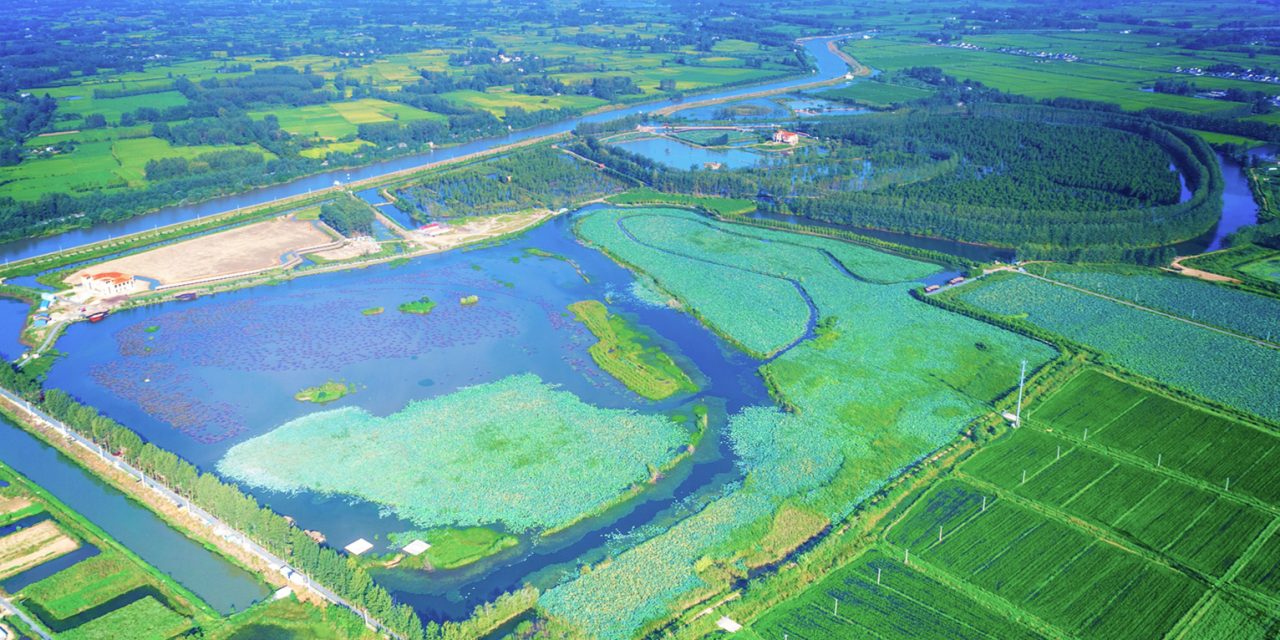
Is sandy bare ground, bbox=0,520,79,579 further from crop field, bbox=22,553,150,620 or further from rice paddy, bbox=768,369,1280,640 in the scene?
rice paddy, bbox=768,369,1280,640

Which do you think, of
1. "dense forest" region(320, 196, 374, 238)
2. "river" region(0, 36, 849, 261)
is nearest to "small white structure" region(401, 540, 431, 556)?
"dense forest" region(320, 196, 374, 238)

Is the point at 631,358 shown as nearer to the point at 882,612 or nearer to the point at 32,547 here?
the point at 882,612

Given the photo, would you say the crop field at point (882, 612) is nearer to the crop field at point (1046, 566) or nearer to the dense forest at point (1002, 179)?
the crop field at point (1046, 566)

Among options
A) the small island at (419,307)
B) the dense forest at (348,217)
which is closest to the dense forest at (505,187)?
the dense forest at (348,217)

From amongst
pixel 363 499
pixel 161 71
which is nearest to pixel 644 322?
pixel 363 499

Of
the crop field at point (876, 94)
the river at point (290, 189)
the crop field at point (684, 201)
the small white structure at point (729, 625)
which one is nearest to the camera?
the small white structure at point (729, 625)

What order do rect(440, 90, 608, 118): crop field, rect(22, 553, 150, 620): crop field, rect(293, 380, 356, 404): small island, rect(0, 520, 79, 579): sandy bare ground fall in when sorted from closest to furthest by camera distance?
rect(22, 553, 150, 620): crop field < rect(0, 520, 79, 579): sandy bare ground < rect(293, 380, 356, 404): small island < rect(440, 90, 608, 118): crop field

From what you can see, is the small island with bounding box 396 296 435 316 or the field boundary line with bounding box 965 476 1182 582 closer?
the field boundary line with bounding box 965 476 1182 582
